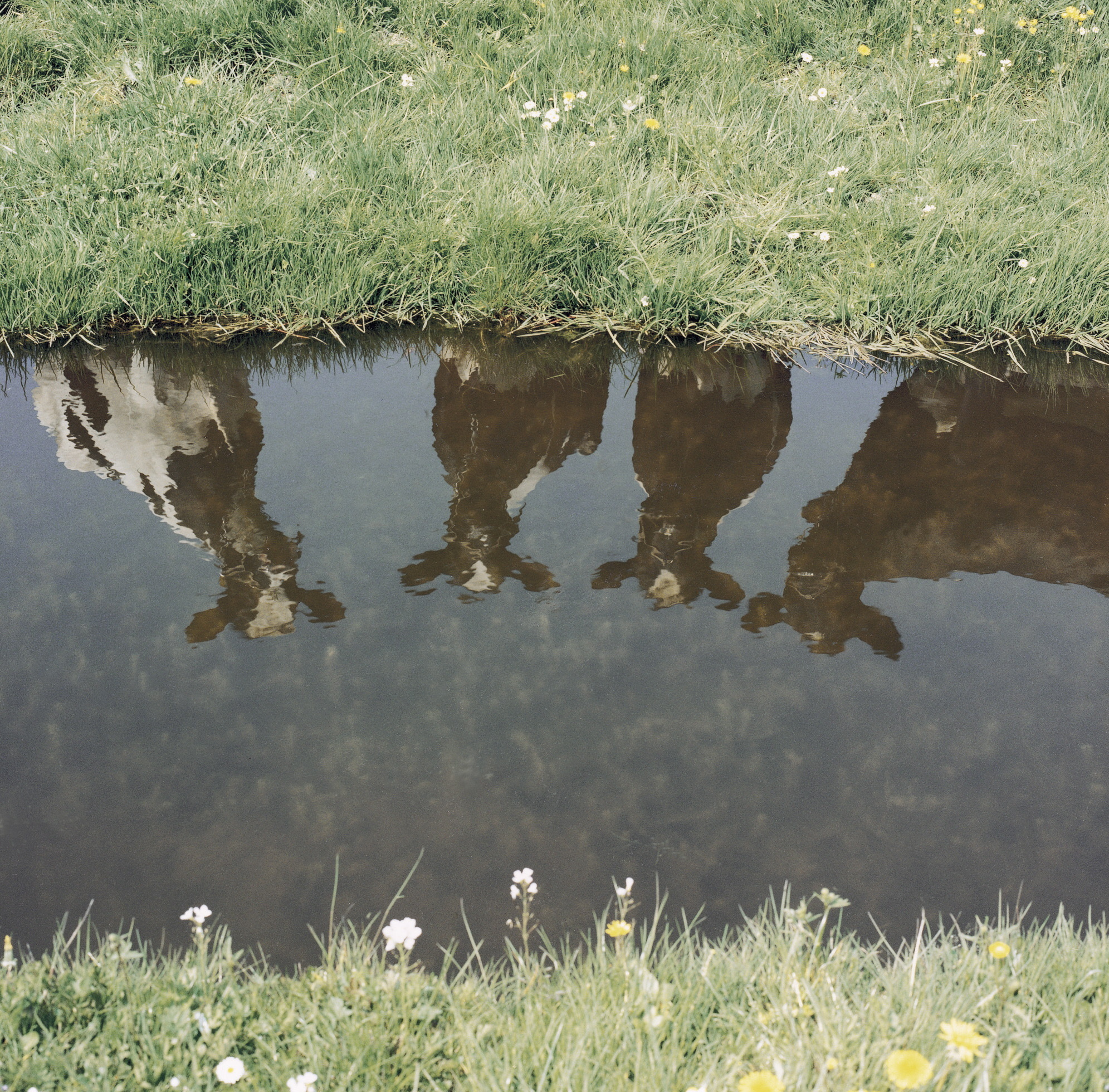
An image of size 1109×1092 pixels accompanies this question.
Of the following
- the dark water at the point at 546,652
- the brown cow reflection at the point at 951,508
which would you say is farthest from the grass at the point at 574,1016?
the brown cow reflection at the point at 951,508

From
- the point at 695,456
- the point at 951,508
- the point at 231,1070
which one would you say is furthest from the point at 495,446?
the point at 231,1070

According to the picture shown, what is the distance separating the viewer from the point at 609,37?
18.5 ft

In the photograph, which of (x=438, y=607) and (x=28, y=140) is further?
(x=28, y=140)

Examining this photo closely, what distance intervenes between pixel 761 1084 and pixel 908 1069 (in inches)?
7.3

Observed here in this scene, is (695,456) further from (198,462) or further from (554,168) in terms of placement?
(554,168)

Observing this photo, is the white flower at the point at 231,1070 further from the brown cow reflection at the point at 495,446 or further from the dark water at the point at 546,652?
the brown cow reflection at the point at 495,446

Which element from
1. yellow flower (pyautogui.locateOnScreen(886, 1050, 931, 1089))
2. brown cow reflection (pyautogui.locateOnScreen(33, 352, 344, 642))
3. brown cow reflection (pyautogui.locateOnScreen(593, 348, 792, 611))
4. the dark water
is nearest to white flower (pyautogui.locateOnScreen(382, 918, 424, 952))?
the dark water

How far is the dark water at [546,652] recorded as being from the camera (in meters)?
1.99

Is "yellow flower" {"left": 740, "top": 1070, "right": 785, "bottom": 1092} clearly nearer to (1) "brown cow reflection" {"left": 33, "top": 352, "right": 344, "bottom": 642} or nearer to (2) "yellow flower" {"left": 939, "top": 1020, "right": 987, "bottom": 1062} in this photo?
(2) "yellow flower" {"left": 939, "top": 1020, "right": 987, "bottom": 1062}

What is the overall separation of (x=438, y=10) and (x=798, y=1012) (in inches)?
245

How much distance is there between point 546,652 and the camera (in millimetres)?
2508

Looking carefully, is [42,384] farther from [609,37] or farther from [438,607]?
[609,37]

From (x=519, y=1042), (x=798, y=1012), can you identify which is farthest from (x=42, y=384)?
(x=798, y=1012)

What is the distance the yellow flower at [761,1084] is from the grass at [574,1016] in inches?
5.9
